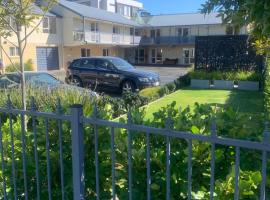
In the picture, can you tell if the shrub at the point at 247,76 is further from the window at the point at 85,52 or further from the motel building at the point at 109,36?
the window at the point at 85,52

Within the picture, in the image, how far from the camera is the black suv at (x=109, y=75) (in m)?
14.9

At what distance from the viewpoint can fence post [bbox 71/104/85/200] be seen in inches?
95.2

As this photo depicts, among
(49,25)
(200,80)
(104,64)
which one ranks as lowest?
(200,80)

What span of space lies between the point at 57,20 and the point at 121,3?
91.1 ft

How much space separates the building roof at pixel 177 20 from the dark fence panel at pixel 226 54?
25.6m

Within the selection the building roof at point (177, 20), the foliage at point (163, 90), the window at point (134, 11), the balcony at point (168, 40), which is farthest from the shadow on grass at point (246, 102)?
the window at point (134, 11)

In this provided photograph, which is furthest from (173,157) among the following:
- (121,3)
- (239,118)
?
(121,3)

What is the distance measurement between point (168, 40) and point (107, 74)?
101 ft

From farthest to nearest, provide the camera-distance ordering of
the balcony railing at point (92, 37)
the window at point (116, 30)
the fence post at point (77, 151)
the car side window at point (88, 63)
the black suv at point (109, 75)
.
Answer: the window at point (116, 30)
the balcony railing at point (92, 37)
the car side window at point (88, 63)
the black suv at point (109, 75)
the fence post at point (77, 151)

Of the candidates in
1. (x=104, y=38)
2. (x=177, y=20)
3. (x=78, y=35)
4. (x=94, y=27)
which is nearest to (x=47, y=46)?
(x=78, y=35)

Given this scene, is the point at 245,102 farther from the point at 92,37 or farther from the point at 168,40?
the point at 168,40

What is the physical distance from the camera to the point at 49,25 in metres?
33.3

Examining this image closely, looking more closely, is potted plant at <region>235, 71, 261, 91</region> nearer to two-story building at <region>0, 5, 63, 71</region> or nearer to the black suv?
the black suv

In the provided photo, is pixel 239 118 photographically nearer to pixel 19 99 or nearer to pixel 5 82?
pixel 19 99
